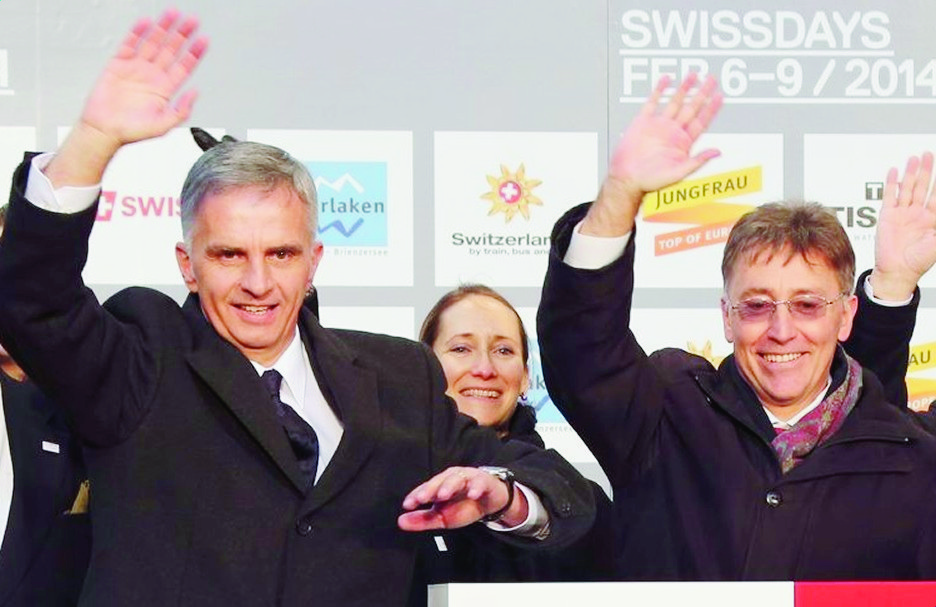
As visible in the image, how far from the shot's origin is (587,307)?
2.39m

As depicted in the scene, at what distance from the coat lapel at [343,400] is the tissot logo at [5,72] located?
3.02 metres

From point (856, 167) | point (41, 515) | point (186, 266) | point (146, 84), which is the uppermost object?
point (856, 167)

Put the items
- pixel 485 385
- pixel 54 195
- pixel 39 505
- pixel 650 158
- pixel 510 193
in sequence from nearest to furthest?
1. pixel 54 195
2. pixel 650 158
3. pixel 39 505
4. pixel 485 385
5. pixel 510 193

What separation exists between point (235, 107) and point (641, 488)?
2830 millimetres

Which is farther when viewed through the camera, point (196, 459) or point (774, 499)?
point (774, 499)

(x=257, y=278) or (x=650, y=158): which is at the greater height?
(x=650, y=158)

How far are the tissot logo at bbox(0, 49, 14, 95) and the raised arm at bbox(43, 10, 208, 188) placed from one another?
3.09m

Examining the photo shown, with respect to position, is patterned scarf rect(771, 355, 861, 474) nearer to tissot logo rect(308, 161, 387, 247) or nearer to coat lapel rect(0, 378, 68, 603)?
coat lapel rect(0, 378, 68, 603)

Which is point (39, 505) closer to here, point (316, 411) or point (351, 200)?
point (316, 411)

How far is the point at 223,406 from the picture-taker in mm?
2146

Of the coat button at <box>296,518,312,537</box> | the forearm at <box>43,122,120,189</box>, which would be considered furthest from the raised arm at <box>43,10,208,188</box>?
the coat button at <box>296,518,312,537</box>

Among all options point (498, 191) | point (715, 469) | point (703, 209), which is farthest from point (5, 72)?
point (715, 469)

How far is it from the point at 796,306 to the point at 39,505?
4.50 feet

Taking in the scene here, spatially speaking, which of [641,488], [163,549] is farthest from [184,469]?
[641,488]
